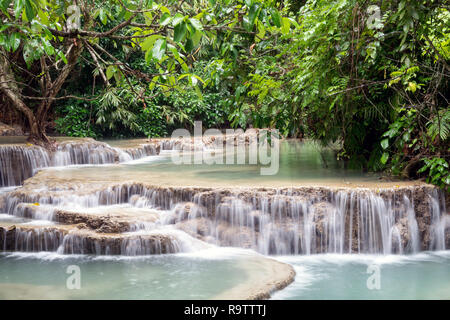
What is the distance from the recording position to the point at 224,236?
7258mm

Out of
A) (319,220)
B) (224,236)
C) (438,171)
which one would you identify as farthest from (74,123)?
(438,171)

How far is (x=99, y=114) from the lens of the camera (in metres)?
16.1

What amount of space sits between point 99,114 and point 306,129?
28.8 feet

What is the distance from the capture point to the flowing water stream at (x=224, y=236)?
5.63m

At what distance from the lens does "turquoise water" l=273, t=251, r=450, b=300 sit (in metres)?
5.45

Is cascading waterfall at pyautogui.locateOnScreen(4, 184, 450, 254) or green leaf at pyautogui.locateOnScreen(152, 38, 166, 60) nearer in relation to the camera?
green leaf at pyautogui.locateOnScreen(152, 38, 166, 60)

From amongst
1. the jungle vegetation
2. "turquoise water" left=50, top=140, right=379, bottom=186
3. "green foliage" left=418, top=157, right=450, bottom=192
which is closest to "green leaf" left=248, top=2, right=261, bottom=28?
the jungle vegetation

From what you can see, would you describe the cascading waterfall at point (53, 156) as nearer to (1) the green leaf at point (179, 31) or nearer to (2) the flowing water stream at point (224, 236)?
(2) the flowing water stream at point (224, 236)

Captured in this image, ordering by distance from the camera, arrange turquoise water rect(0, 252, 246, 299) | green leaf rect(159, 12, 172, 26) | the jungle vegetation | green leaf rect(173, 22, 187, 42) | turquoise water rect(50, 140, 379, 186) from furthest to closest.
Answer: turquoise water rect(50, 140, 379, 186), turquoise water rect(0, 252, 246, 299), the jungle vegetation, green leaf rect(159, 12, 172, 26), green leaf rect(173, 22, 187, 42)

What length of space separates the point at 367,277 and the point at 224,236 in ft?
7.32

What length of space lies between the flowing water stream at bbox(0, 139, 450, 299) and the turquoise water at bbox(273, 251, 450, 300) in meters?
0.01

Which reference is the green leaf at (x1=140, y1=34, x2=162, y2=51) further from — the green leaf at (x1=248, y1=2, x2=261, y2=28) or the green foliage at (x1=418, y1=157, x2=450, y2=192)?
the green foliage at (x1=418, y1=157, x2=450, y2=192)

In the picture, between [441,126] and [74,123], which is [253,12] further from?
[74,123]

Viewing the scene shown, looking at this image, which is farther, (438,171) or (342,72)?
(342,72)
